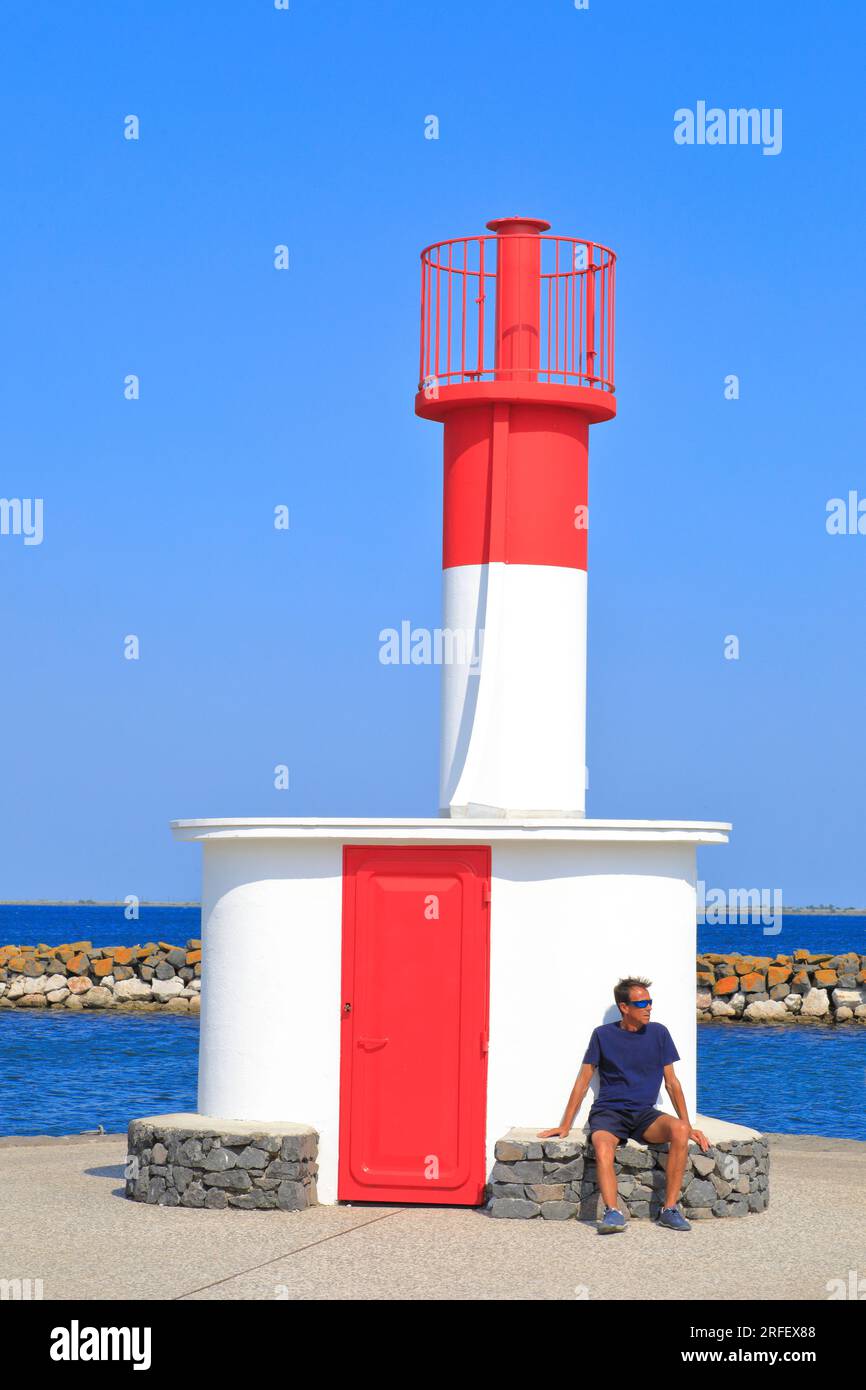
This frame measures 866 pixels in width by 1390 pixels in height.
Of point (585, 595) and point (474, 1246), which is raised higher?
point (585, 595)

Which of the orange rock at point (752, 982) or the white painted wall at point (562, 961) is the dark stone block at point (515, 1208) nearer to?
the white painted wall at point (562, 961)

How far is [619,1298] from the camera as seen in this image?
8.77 metres

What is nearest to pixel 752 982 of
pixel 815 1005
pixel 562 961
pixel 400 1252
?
pixel 815 1005

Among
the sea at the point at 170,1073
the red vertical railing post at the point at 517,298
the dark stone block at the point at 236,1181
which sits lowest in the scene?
the sea at the point at 170,1073

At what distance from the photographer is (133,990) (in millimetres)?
46594

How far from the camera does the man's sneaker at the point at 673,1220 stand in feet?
34.7

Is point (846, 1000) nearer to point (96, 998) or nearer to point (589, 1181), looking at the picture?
point (96, 998)

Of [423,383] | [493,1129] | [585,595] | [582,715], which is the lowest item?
[493,1129]

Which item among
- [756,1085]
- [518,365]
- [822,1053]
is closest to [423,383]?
[518,365]

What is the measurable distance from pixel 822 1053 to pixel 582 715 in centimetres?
2718

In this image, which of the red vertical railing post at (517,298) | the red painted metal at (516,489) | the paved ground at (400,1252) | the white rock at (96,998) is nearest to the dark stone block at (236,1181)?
the paved ground at (400,1252)

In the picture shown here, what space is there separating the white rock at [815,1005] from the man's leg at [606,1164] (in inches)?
1401

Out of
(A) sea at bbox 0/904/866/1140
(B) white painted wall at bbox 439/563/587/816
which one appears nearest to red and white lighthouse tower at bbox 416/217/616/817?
(B) white painted wall at bbox 439/563/587/816
